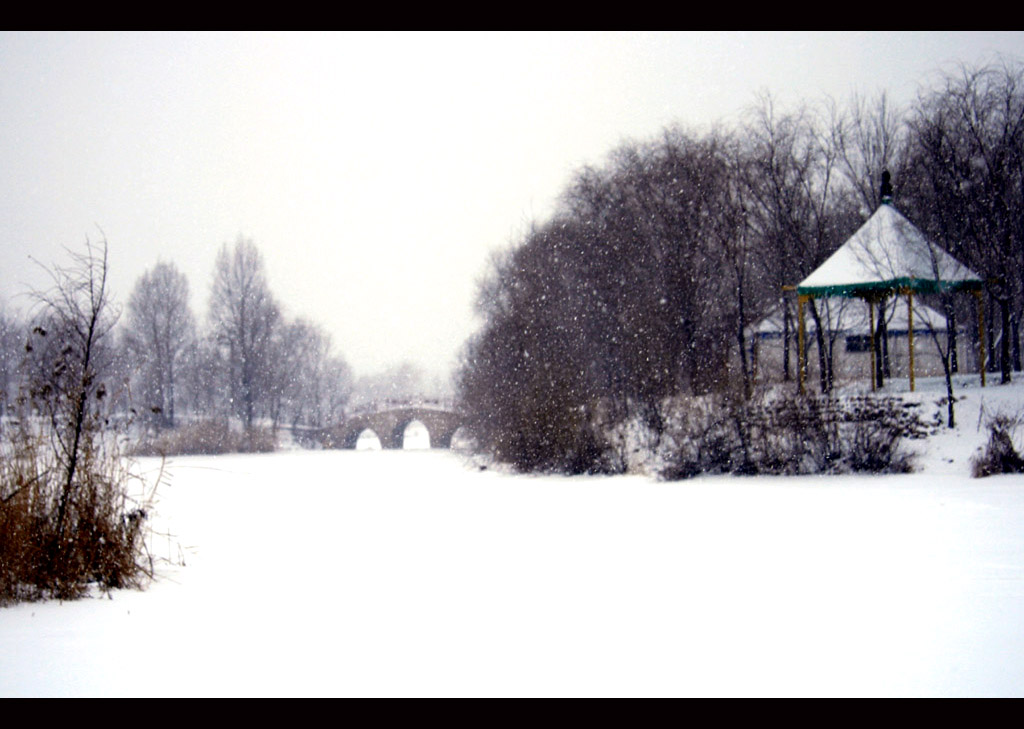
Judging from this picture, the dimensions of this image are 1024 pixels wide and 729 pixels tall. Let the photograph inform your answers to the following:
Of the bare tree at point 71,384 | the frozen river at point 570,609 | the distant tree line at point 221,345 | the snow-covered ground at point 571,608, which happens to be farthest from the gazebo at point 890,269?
the distant tree line at point 221,345

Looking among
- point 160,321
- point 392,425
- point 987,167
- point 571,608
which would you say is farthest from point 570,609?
point 392,425

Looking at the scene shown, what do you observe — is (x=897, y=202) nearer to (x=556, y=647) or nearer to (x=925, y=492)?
(x=925, y=492)

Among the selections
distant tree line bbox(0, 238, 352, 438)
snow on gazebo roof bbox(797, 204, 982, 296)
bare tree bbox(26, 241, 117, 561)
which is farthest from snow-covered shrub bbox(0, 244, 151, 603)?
distant tree line bbox(0, 238, 352, 438)

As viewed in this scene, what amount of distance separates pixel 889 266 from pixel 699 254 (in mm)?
9310

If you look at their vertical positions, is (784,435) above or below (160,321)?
below

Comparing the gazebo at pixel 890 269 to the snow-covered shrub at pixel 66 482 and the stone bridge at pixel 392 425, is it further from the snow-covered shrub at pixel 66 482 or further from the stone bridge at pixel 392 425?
the stone bridge at pixel 392 425

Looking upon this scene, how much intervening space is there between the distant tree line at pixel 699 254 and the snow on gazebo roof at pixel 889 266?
98cm

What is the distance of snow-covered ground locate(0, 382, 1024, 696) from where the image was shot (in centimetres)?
419

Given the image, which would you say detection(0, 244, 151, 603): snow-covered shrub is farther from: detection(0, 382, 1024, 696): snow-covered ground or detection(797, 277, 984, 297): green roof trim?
detection(797, 277, 984, 297): green roof trim

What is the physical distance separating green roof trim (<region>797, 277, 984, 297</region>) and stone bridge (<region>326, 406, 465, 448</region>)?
101ft

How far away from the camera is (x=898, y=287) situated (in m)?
18.7

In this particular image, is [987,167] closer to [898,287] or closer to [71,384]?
[898,287]

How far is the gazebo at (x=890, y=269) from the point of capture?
18.5 meters

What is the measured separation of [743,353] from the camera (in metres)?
25.0
